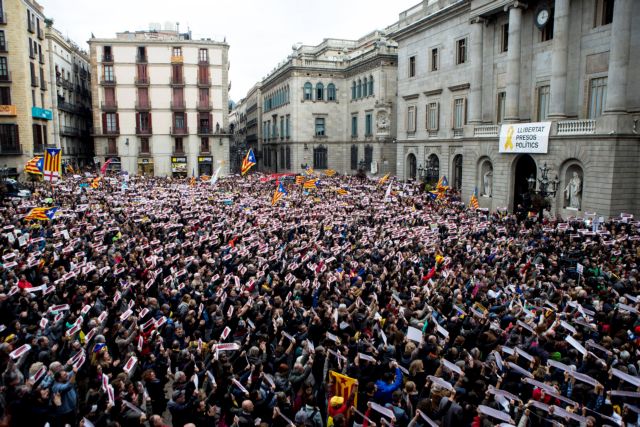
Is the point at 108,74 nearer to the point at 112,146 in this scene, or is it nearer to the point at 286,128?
the point at 112,146

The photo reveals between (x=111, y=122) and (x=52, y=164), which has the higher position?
(x=111, y=122)

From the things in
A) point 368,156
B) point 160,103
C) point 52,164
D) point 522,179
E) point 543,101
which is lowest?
point 522,179

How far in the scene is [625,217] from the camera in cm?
2244

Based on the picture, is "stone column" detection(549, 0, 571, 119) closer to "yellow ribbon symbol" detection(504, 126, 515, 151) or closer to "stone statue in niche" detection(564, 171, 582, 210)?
"yellow ribbon symbol" detection(504, 126, 515, 151)

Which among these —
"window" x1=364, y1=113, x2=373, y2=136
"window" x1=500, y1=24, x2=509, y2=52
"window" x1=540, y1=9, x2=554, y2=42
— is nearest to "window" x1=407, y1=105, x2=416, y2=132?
"window" x1=364, y1=113, x2=373, y2=136

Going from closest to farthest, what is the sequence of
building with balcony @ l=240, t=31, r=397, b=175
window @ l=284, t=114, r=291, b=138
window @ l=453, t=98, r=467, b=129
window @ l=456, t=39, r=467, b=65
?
1. window @ l=456, t=39, r=467, b=65
2. window @ l=453, t=98, r=467, b=129
3. building with balcony @ l=240, t=31, r=397, b=175
4. window @ l=284, t=114, r=291, b=138

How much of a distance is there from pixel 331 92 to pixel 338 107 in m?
2.05

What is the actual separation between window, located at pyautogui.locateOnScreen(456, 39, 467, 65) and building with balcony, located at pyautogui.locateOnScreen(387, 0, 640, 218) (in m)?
0.12

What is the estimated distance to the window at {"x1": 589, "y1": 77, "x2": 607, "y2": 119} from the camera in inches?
1083

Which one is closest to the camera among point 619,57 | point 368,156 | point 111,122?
point 619,57

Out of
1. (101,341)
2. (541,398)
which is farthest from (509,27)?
(101,341)

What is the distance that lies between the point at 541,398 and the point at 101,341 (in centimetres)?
801

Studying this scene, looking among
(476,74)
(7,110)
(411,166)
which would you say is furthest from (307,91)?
(7,110)

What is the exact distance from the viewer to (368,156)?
2275 inches
